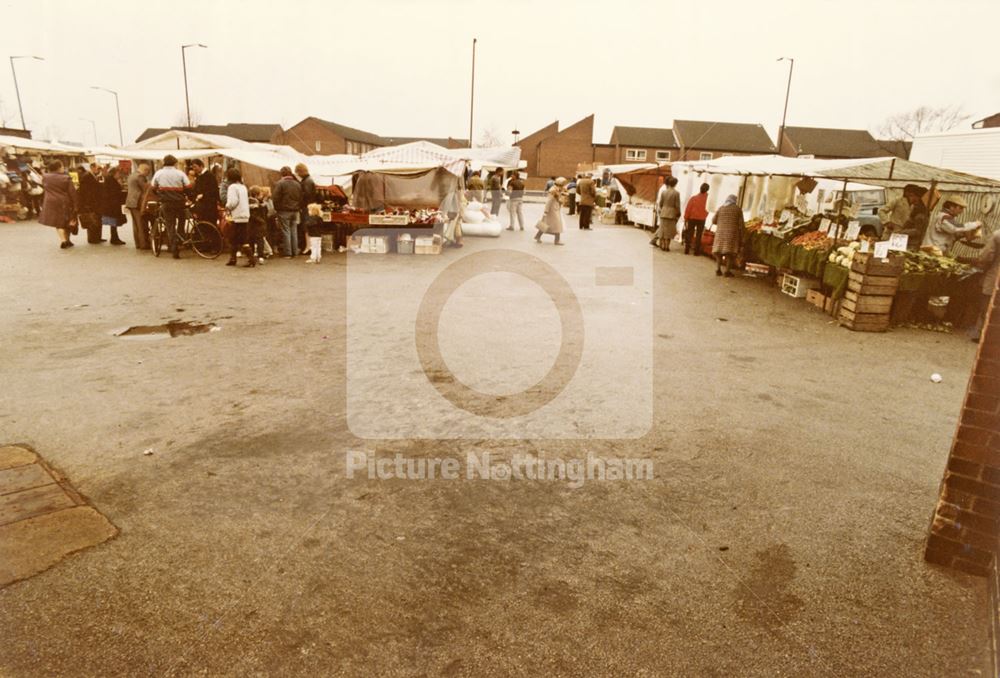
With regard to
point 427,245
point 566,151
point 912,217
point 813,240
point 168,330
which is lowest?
point 168,330

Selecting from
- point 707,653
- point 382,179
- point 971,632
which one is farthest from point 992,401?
point 382,179

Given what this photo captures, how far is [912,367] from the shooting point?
702cm

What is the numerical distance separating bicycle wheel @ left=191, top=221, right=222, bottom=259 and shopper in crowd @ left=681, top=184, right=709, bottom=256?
38.9ft

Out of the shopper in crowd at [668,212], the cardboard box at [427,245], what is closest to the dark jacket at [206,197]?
the cardboard box at [427,245]

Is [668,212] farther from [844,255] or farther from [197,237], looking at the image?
[197,237]

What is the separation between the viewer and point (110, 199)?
14.0 metres

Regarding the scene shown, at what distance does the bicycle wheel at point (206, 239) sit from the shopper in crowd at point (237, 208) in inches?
47.9

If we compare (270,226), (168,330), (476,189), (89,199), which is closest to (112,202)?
(89,199)

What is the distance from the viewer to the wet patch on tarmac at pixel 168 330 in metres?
7.08

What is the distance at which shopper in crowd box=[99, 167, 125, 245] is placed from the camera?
1395cm

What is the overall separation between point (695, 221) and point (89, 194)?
15.2 metres

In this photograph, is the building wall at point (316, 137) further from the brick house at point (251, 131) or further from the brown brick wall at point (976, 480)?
the brown brick wall at point (976, 480)

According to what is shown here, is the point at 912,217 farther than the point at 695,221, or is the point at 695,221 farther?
the point at 695,221

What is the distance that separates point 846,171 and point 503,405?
323 inches
